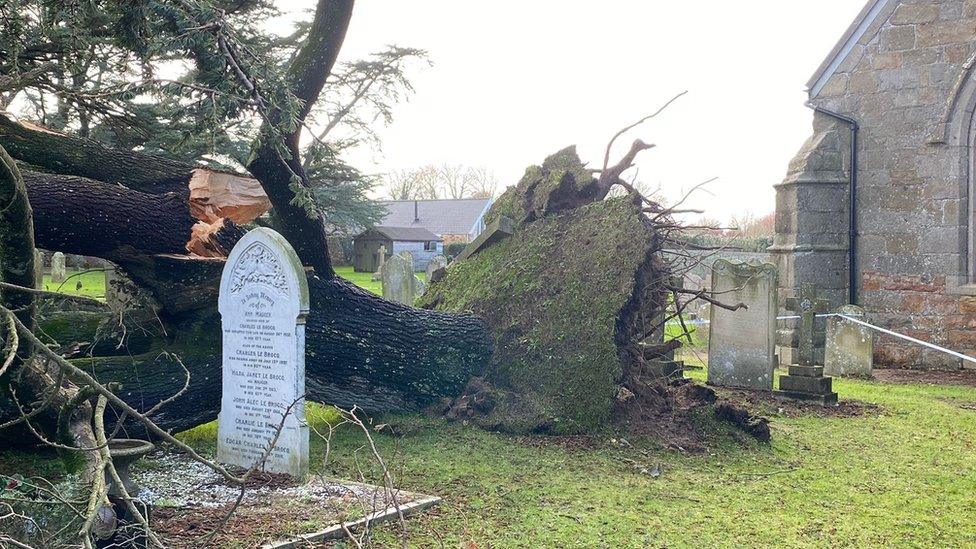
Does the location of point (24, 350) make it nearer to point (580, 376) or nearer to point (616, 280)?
point (580, 376)

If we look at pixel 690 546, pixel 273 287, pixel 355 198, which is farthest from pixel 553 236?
pixel 355 198

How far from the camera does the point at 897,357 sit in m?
13.2

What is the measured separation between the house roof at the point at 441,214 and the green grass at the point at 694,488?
166 ft

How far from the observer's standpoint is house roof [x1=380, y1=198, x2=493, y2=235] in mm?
59312

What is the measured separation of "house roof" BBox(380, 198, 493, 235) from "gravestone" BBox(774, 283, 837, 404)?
4821 centimetres

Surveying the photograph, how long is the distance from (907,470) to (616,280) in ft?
9.29

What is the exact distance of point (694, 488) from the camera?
19.6 feet

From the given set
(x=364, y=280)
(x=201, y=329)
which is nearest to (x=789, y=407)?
(x=201, y=329)

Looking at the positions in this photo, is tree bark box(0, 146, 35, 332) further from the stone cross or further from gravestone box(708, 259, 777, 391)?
the stone cross

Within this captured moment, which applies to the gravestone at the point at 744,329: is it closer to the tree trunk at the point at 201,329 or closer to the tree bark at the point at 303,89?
the tree trunk at the point at 201,329

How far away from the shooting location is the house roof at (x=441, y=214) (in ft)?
195

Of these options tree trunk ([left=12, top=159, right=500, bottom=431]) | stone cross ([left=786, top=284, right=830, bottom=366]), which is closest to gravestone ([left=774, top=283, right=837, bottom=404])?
stone cross ([left=786, top=284, right=830, bottom=366])

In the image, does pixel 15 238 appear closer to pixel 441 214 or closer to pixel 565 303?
pixel 565 303

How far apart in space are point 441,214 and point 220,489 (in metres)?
56.3
